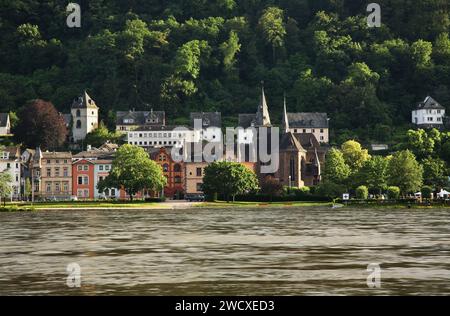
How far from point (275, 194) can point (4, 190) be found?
150 feet

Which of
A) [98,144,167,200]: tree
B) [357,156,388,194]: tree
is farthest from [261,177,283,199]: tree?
[98,144,167,200]: tree

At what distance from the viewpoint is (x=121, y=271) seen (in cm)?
5697

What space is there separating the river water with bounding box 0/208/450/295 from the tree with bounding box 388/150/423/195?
77.1 metres

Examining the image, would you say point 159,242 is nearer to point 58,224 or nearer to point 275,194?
point 58,224

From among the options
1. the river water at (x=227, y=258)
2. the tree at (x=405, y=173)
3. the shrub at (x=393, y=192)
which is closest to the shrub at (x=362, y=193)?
the shrub at (x=393, y=192)

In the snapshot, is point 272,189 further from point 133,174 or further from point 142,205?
point 142,205

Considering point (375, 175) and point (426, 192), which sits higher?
point (375, 175)

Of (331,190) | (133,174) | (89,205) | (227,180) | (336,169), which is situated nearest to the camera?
(89,205)

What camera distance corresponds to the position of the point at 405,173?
177375 millimetres

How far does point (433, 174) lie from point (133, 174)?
5472 cm

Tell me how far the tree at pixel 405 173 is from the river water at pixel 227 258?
77128mm

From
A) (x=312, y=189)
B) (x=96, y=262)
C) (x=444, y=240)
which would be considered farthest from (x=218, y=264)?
(x=312, y=189)

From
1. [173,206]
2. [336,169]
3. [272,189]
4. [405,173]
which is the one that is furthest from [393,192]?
[173,206]

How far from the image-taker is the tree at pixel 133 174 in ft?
577
